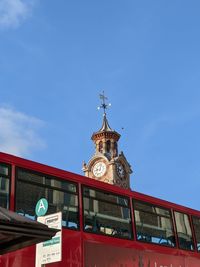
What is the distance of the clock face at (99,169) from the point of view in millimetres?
56438

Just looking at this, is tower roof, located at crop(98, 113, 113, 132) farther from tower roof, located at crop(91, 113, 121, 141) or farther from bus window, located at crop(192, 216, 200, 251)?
bus window, located at crop(192, 216, 200, 251)

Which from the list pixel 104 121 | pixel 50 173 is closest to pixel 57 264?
pixel 50 173

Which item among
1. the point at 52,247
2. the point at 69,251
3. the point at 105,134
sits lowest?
the point at 52,247

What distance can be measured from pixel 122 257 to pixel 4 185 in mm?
3130

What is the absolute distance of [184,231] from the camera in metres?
12.6

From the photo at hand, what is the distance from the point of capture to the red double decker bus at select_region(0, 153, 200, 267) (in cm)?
917

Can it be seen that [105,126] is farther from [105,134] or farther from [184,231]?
[184,231]

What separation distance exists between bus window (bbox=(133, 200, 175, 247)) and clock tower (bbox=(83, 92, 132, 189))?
4276 centimetres

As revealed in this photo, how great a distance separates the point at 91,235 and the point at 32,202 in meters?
1.48

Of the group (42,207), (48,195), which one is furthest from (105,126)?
(42,207)

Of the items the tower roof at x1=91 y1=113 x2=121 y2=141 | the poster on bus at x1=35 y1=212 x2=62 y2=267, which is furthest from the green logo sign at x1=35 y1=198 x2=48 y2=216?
the tower roof at x1=91 y1=113 x2=121 y2=141

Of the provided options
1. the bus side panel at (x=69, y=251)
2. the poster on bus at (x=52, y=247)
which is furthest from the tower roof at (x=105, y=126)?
the poster on bus at (x=52, y=247)

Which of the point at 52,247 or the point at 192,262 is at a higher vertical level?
the point at 192,262

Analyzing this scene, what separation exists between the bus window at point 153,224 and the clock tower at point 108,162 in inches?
1684
